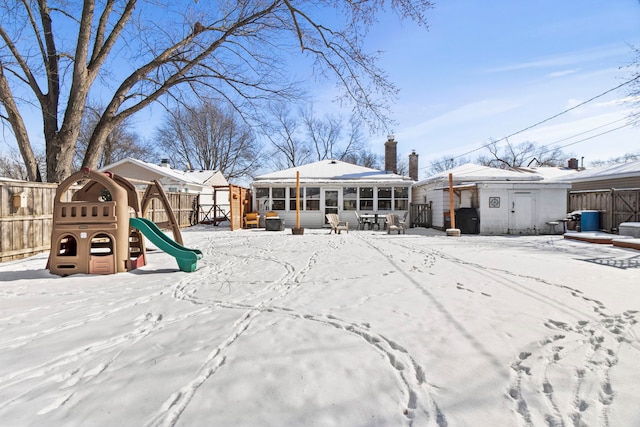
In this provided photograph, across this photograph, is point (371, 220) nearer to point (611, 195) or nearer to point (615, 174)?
point (611, 195)

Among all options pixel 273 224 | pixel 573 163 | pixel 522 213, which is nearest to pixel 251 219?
pixel 273 224

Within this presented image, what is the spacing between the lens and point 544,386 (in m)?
2.10

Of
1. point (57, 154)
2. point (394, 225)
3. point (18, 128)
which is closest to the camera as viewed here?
point (18, 128)

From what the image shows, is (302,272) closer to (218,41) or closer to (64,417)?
(64,417)

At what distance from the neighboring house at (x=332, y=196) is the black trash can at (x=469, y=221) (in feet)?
11.8

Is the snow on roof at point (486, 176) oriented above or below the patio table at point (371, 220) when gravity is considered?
above

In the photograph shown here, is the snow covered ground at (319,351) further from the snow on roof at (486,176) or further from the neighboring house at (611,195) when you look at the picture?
the neighboring house at (611,195)

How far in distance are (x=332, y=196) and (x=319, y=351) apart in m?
14.4

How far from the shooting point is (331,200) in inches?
661

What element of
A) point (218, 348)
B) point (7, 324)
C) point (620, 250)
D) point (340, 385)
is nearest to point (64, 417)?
point (218, 348)

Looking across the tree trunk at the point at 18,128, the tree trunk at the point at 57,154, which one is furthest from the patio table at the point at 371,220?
the tree trunk at the point at 18,128

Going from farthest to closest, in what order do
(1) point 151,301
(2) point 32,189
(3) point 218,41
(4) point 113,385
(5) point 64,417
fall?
(3) point 218,41, (2) point 32,189, (1) point 151,301, (4) point 113,385, (5) point 64,417

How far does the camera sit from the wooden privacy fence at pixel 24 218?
6.41 m

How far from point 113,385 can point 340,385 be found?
1.51m
